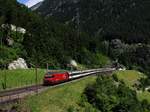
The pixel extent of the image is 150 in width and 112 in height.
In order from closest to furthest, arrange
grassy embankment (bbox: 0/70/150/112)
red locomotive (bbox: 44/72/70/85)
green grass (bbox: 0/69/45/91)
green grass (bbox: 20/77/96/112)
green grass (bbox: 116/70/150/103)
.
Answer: grassy embankment (bbox: 0/70/150/112) → green grass (bbox: 20/77/96/112) → red locomotive (bbox: 44/72/70/85) → green grass (bbox: 0/69/45/91) → green grass (bbox: 116/70/150/103)

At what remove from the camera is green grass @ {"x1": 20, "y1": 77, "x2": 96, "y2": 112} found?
179 ft

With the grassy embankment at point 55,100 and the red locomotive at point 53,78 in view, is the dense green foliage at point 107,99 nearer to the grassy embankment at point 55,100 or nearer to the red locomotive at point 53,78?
the grassy embankment at point 55,100

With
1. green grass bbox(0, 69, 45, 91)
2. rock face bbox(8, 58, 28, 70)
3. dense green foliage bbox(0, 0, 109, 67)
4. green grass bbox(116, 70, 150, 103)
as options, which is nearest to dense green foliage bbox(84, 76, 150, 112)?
green grass bbox(0, 69, 45, 91)

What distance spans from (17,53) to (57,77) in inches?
1947

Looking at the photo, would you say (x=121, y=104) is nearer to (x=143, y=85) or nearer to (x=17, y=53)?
(x=143, y=85)

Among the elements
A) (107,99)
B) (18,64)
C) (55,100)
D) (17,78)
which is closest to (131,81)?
(18,64)

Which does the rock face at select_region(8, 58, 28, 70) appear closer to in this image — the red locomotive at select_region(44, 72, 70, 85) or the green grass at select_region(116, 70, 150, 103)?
the green grass at select_region(116, 70, 150, 103)

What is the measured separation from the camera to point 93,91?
7150 cm

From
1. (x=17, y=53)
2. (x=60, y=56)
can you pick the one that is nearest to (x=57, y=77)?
(x=17, y=53)

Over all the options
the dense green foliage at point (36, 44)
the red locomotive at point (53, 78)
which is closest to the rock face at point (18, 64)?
the dense green foliage at point (36, 44)

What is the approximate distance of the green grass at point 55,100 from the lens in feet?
179

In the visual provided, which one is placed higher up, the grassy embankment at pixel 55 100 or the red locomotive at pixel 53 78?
the red locomotive at pixel 53 78

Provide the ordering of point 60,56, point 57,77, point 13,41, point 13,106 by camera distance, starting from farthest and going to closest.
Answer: point 60,56
point 13,41
point 57,77
point 13,106

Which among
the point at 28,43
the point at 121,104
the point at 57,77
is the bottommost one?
the point at 121,104
